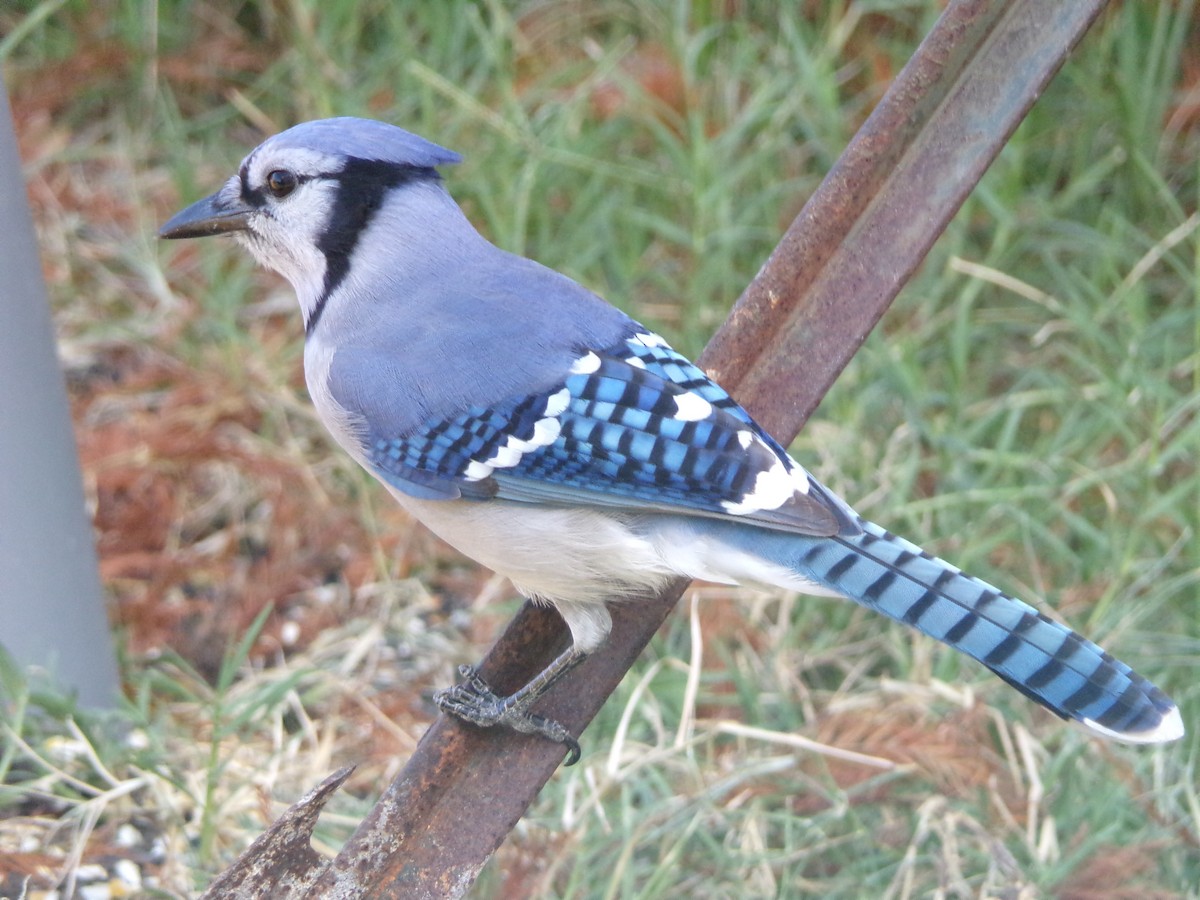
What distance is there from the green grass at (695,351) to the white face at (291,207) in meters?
0.64

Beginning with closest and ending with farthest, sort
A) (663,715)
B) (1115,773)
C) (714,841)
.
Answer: (714,841), (1115,773), (663,715)

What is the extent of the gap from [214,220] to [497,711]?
30.4 inches

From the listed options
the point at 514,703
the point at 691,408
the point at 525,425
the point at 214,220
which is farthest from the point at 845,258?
the point at 214,220

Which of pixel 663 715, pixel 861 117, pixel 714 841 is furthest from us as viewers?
pixel 861 117

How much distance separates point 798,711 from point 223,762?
95 centimetres

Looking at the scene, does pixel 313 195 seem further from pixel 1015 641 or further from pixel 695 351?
pixel 695 351

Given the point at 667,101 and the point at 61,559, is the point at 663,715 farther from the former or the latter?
the point at 667,101

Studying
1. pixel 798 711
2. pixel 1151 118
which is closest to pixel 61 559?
pixel 798 711

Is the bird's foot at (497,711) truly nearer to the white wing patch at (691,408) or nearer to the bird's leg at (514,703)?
the bird's leg at (514,703)

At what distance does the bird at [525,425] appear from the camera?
1740 mm

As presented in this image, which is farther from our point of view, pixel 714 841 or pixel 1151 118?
pixel 1151 118

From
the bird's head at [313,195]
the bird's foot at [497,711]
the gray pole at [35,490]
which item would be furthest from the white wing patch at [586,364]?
the gray pole at [35,490]

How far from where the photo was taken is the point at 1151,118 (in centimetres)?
340

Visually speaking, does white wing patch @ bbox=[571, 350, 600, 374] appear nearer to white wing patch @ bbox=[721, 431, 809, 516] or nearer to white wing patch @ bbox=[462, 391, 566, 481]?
white wing patch @ bbox=[462, 391, 566, 481]
